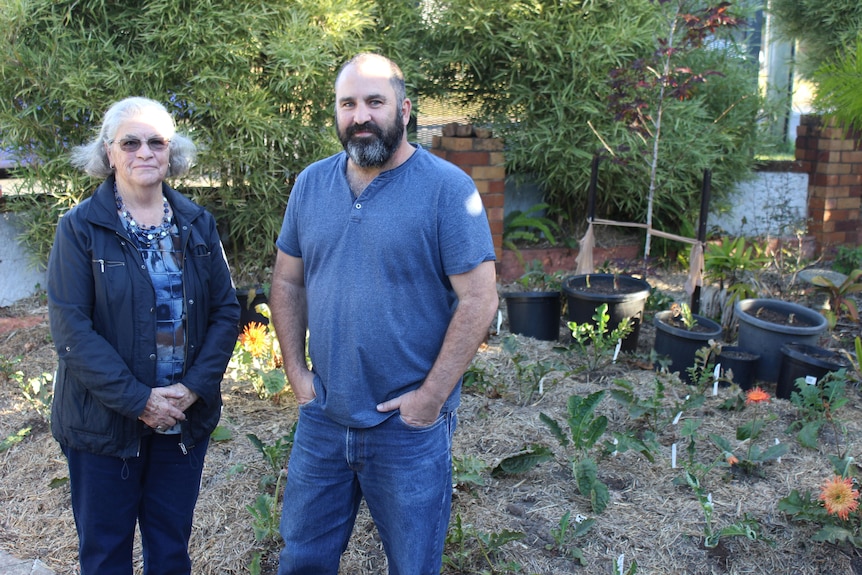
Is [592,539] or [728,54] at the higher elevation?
[728,54]

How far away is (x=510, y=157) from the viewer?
6422 mm

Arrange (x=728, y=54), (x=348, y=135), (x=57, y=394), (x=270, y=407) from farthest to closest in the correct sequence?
(x=728, y=54), (x=270, y=407), (x=57, y=394), (x=348, y=135)

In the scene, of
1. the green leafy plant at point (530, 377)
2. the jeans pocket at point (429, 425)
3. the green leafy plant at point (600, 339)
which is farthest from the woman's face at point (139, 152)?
the green leafy plant at point (600, 339)

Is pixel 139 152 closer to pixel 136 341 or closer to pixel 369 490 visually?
pixel 136 341

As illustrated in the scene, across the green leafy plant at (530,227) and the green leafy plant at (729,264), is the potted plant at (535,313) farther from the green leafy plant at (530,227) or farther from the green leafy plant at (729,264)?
the green leafy plant at (530,227)

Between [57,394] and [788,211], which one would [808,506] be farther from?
[788,211]

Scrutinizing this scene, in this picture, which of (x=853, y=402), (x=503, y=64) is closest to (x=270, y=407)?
(x=853, y=402)

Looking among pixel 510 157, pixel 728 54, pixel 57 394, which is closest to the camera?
pixel 57 394

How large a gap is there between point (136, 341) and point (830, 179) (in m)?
6.99

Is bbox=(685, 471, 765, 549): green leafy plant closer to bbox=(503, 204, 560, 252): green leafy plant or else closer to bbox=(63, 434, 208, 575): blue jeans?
bbox=(63, 434, 208, 575): blue jeans

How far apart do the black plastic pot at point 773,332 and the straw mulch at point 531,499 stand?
475mm

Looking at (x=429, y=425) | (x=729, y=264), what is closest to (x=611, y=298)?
(x=729, y=264)

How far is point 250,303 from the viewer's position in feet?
15.7

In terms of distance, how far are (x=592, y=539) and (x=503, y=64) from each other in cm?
468
